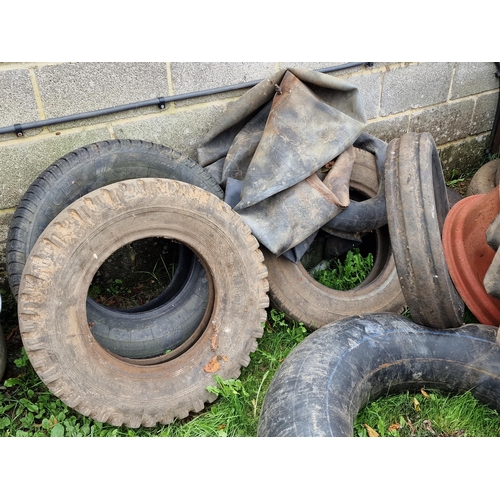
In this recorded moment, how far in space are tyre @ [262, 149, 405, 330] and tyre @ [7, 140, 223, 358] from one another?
455 mm

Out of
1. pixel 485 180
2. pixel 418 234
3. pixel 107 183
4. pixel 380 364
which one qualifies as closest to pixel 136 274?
pixel 107 183

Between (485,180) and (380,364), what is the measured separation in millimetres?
1975

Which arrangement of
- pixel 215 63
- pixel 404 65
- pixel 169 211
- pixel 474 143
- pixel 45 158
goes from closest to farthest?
1. pixel 169 211
2. pixel 45 158
3. pixel 215 63
4. pixel 404 65
5. pixel 474 143

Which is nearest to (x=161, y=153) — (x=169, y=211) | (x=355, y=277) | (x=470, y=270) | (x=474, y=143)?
(x=169, y=211)

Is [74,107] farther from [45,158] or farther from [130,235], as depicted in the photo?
[130,235]

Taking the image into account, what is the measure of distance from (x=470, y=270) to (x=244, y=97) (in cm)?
156

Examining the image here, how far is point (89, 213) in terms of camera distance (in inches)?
90.7

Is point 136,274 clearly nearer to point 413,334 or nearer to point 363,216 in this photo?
point 363,216

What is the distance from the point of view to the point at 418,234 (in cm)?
237

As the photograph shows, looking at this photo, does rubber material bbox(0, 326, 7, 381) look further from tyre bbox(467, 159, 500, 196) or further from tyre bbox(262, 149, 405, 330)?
tyre bbox(467, 159, 500, 196)

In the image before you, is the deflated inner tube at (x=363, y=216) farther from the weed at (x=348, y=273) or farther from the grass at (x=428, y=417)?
the grass at (x=428, y=417)

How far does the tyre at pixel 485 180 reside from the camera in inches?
146

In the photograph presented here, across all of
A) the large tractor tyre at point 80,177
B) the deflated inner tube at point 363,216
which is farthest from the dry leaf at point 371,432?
the large tractor tyre at point 80,177

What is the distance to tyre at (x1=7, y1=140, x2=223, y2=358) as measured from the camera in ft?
8.34
